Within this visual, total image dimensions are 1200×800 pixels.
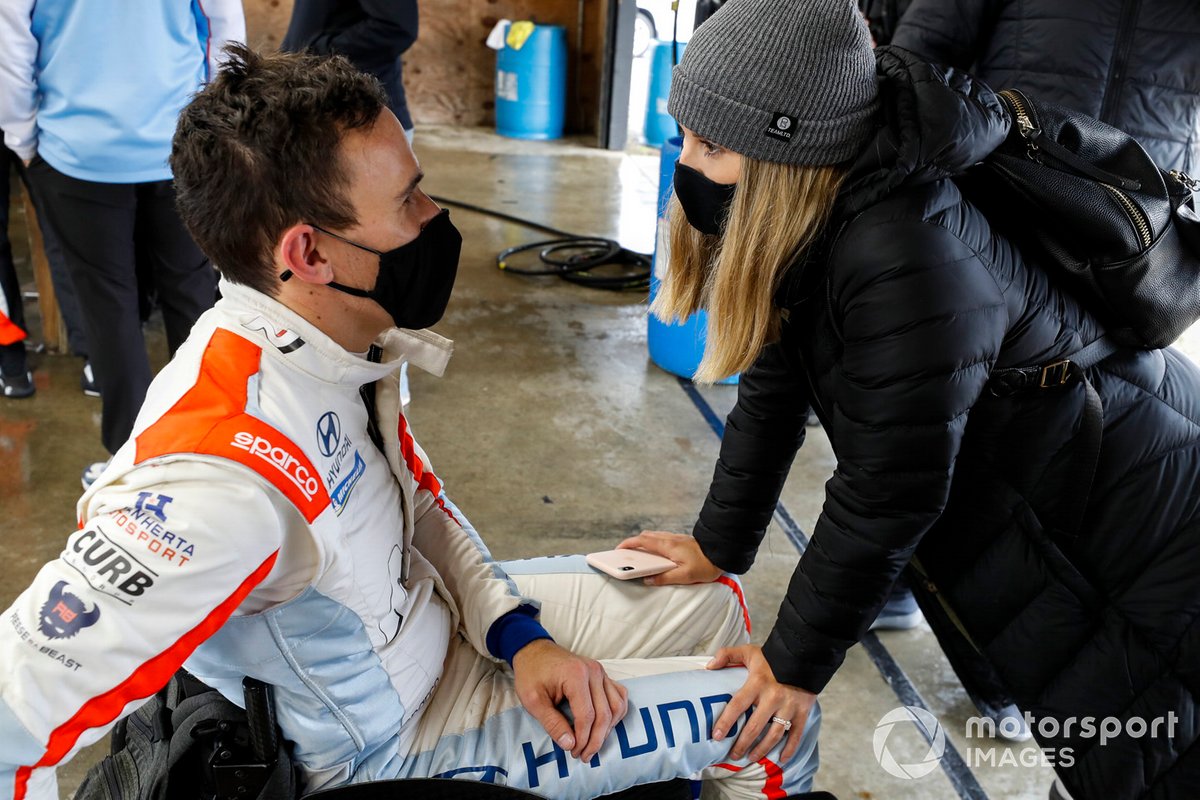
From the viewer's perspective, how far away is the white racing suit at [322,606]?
917mm

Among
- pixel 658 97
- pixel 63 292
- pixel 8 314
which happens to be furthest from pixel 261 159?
pixel 658 97

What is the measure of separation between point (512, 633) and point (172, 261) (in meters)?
1.78

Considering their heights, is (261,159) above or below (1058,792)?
above

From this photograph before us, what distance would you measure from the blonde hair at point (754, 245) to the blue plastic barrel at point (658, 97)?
18.6ft

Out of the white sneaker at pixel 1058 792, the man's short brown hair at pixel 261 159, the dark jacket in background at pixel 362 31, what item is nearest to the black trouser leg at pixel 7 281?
the dark jacket in background at pixel 362 31

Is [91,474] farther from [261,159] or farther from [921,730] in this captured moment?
Result: [921,730]

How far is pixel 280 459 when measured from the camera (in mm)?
1032

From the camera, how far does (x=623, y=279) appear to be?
4586mm

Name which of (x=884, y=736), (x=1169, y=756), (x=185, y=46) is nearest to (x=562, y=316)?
(x=185, y=46)

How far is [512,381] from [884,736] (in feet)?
6.39

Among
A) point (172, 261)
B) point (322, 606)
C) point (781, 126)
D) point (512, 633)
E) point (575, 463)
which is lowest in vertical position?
point (575, 463)

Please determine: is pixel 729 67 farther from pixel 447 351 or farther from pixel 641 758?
pixel 641 758

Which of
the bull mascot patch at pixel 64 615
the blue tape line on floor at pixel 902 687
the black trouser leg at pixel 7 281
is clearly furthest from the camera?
the black trouser leg at pixel 7 281

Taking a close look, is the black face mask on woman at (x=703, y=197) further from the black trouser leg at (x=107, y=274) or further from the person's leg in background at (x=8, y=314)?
the person's leg in background at (x=8, y=314)
